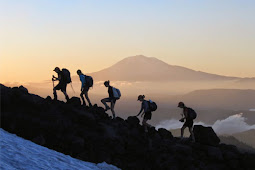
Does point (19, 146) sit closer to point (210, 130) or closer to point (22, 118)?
point (22, 118)

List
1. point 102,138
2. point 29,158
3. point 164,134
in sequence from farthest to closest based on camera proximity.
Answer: point 164,134 < point 102,138 < point 29,158

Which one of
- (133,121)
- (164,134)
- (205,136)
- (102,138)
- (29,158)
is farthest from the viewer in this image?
(164,134)

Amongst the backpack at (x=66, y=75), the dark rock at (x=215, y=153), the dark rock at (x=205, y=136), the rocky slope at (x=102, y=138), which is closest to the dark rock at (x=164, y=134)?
the rocky slope at (x=102, y=138)

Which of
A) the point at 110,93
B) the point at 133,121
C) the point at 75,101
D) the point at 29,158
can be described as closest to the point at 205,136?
the point at 133,121

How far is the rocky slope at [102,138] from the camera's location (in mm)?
16891

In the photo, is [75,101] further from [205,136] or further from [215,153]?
[215,153]

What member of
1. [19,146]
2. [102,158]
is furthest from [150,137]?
[19,146]

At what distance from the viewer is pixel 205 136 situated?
2156cm

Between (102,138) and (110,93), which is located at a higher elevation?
(110,93)

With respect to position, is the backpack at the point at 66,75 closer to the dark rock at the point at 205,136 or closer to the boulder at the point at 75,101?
the boulder at the point at 75,101

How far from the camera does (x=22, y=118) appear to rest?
17.1 m

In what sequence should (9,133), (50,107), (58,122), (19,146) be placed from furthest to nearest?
(50,107) → (58,122) → (9,133) → (19,146)

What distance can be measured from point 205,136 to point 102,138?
21.4ft

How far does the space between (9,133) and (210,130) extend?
38.5ft
